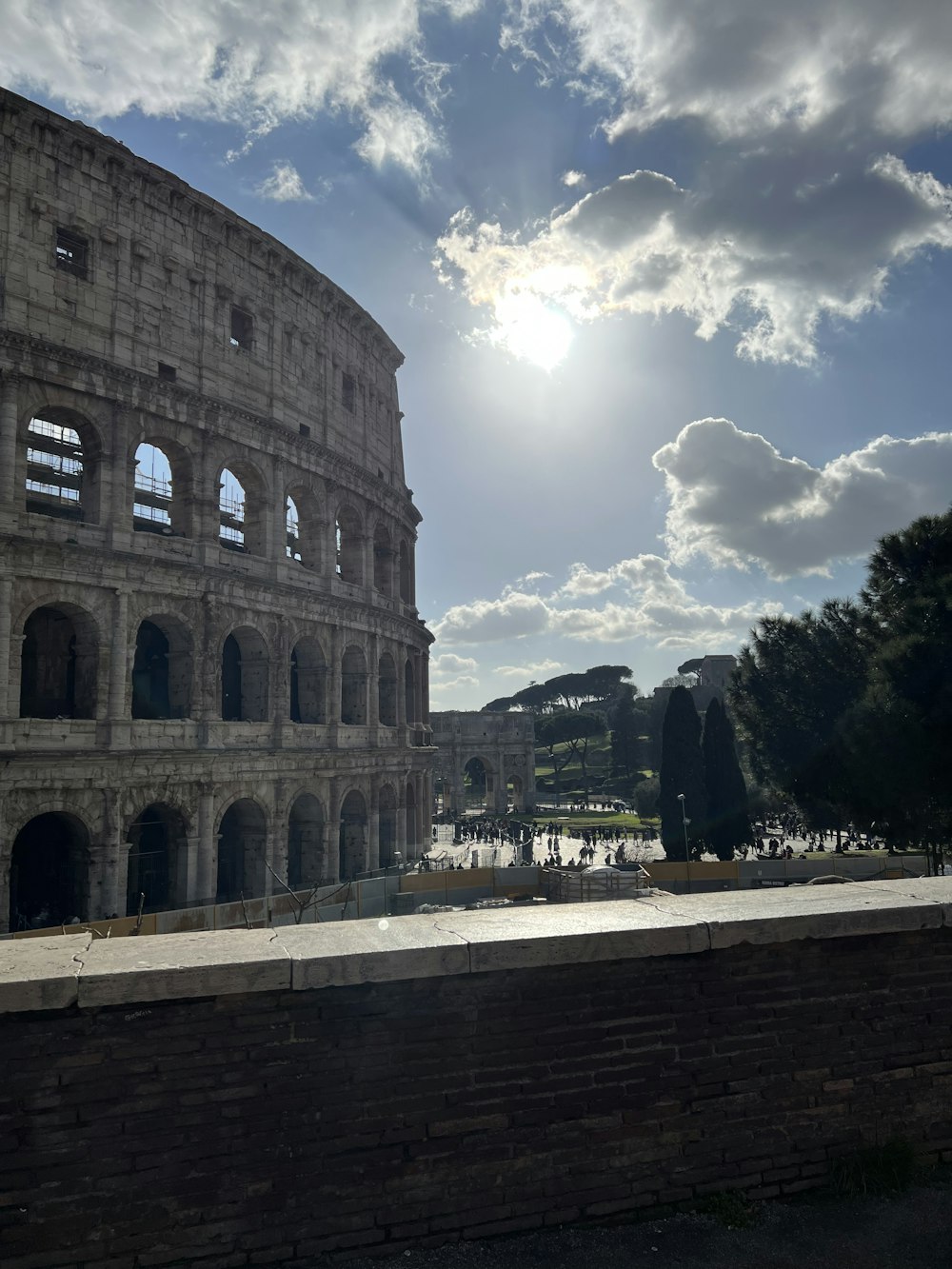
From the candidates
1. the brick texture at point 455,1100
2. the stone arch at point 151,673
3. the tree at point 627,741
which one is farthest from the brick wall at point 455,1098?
the tree at point 627,741

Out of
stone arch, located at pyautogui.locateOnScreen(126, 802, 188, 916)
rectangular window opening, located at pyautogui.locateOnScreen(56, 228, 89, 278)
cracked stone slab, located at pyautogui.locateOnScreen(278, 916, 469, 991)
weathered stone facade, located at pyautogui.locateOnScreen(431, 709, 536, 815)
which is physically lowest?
stone arch, located at pyautogui.locateOnScreen(126, 802, 188, 916)

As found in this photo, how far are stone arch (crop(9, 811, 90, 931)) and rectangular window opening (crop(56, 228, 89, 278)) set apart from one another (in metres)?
13.9

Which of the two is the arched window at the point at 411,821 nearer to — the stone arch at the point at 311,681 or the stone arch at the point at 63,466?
the stone arch at the point at 311,681

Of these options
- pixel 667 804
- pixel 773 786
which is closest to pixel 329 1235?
pixel 773 786

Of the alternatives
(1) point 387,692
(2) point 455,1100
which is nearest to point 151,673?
(1) point 387,692

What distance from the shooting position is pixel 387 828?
30875mm

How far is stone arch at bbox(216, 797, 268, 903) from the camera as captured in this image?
24578 millimetres

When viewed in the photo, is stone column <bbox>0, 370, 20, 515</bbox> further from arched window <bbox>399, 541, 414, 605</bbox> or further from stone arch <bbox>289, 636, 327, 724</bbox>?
arched window <bbox>399, 541, 414, 605</bbox>

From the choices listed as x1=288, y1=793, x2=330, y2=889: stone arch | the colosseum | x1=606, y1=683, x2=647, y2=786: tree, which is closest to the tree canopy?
the colosseum

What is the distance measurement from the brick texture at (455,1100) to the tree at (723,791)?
33.0 m

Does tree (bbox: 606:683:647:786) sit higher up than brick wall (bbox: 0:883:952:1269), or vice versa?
tree (bbox: 606:683:647:786)

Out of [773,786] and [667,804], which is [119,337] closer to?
[773,786]

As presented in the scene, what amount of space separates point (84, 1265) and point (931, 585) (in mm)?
25220

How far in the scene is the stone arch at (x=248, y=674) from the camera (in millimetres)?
25109
